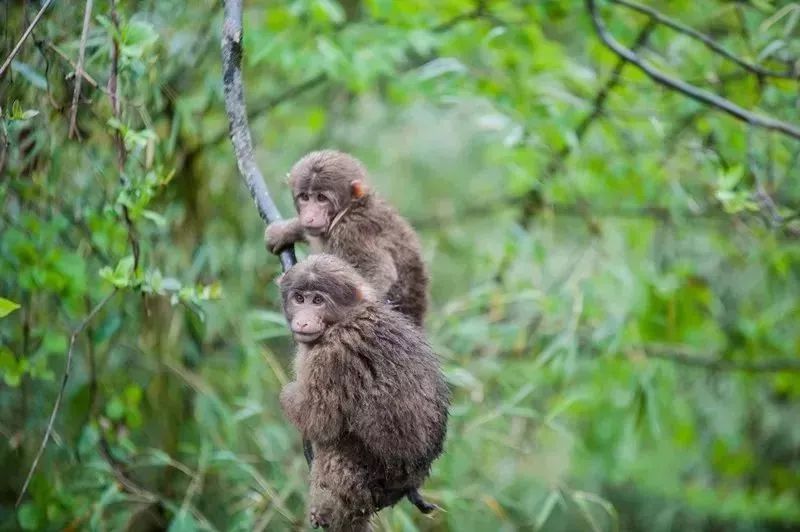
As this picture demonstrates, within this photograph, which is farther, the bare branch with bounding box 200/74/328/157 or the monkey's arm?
the bare branch with bounding box 200/74/328/157

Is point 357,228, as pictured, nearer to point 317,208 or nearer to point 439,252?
point 317,208

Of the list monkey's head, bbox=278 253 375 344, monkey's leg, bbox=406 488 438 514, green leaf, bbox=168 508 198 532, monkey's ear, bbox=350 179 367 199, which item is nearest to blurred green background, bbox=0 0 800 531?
green leaf, bbox=168 508 198 532

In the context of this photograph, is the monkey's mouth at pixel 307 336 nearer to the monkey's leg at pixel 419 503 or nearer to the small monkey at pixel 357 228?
the monkey's leg at pixel 419 503

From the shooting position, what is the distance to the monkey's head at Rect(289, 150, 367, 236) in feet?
15.3

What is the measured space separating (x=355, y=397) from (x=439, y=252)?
4.95 m

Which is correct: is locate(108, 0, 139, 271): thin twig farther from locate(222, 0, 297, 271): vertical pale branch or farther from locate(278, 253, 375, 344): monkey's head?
locate(278, 253, 375, 344): monkey's head

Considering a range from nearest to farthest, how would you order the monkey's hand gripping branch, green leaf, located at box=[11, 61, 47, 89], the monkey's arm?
the monkey's hand gripping branch < the monkey's arm < green leaf, located at box=[11, 61, 47, 89]

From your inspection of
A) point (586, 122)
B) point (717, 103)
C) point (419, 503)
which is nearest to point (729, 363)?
point (586, 122)

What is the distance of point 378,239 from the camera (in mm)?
4719

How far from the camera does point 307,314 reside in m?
3.64

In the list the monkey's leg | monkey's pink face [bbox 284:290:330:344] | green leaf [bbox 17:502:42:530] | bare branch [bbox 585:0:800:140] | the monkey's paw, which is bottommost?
green leaf [bbox 17:502:42:530]

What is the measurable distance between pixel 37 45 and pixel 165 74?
223 centimetres

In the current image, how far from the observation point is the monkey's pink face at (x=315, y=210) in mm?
4543

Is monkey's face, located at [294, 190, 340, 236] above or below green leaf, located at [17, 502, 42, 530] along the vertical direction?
above
